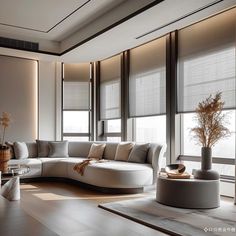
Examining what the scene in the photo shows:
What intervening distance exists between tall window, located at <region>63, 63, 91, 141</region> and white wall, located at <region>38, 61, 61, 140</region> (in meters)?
0.20

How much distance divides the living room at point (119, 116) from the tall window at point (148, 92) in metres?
0.03

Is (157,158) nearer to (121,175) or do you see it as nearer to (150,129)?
(121,175)

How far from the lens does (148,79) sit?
6211 millimetres

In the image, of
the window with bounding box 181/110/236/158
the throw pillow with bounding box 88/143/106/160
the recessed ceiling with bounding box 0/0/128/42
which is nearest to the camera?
the window with bounding box 181/110/236/158

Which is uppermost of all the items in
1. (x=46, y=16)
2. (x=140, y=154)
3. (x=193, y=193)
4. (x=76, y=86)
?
(x=46, y=16)

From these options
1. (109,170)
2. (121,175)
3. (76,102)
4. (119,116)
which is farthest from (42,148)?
(121,175)

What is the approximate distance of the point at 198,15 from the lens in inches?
183

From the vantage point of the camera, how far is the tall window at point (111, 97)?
23.5ft

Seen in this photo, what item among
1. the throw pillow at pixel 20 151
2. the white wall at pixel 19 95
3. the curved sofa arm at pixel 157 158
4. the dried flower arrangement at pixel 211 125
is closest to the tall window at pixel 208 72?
the dried flower arrangement at pixel 211 125

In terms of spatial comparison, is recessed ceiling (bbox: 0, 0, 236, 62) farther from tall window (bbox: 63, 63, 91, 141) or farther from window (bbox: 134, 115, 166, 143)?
window (bbox: 134, 115, 166, 143)

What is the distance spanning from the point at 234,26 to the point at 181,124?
6.45 ft

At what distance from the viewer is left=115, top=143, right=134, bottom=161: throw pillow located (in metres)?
5.86

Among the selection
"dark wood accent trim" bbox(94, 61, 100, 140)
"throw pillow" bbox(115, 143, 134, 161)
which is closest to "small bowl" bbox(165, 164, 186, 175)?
"throw pillow" bbox(115, 143, 134, 161)

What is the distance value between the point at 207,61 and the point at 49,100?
13.8 ft
